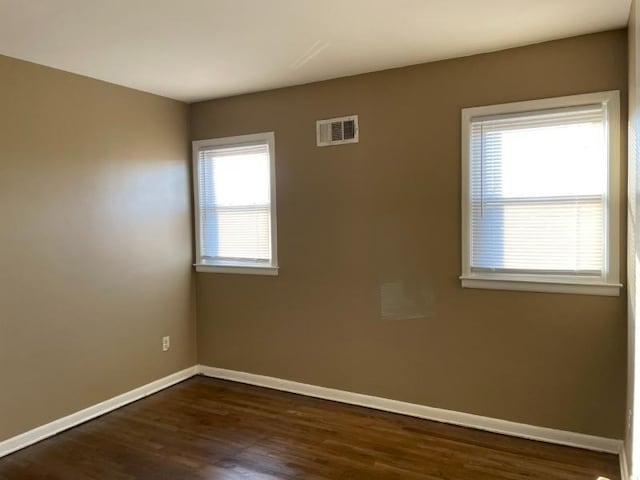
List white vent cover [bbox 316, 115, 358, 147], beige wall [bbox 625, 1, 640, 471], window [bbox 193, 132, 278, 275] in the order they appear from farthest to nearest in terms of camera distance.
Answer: window [bbox 193, 132, 278, 275], white vent cover [bbox 316, 115, 358, 147], beige wall [bbox 625, 1, 640, 471]

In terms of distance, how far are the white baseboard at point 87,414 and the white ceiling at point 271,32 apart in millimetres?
2461

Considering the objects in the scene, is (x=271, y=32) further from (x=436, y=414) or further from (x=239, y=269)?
(x=436, y=414)

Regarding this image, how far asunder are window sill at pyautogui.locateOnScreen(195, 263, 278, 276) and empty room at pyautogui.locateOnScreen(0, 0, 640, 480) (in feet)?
0.06

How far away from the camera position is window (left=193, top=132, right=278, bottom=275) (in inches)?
163

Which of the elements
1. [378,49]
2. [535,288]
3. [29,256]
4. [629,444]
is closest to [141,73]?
[29,256]

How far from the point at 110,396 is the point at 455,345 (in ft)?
8.71

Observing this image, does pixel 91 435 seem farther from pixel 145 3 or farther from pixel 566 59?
pixel 566 59

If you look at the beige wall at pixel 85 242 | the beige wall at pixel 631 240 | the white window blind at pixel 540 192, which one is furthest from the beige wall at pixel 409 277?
the beige wall at pixel 85 242

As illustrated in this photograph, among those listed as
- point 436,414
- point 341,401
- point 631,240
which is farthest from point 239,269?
point 631,240

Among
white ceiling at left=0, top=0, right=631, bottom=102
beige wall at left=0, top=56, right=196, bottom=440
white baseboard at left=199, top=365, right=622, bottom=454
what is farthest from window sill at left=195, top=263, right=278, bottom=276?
white ceiling at left=0, top=0, right=631, bottom=102

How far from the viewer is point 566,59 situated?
2.97 meters

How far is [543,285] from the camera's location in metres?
3.07

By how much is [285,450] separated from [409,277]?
4.73 ft

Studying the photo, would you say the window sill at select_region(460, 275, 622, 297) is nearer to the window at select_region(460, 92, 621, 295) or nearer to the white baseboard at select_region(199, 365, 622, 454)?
the window at select_region(460, 92, 621, 295)
